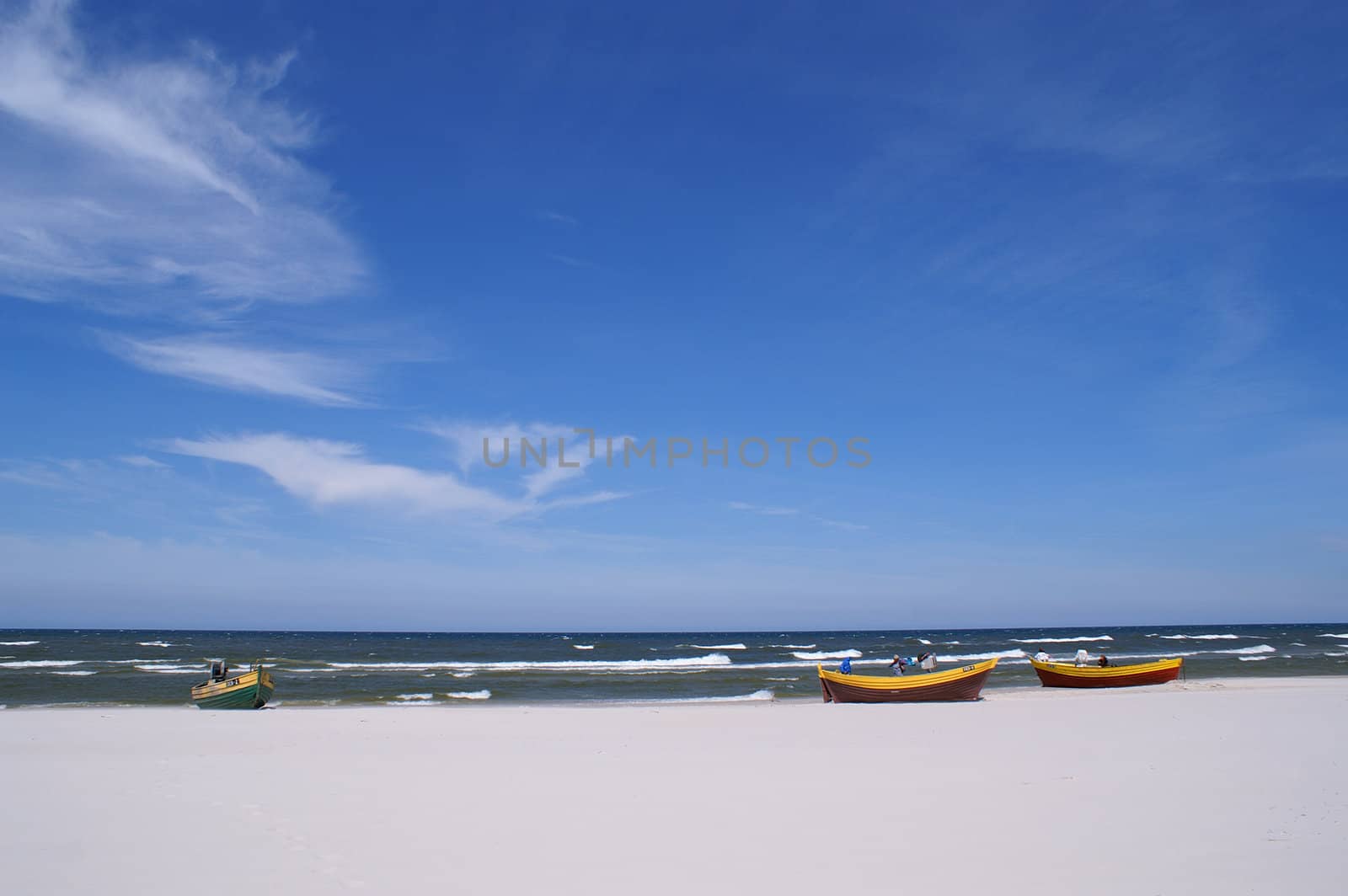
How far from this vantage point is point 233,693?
951 inches

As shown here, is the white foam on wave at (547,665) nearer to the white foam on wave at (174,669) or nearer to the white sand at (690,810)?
the white foam on wave at (174,669)

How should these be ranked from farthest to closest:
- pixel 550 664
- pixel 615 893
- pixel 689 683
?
1. pixel 550 664
2. pixel 689 683
3. pixel 615 893

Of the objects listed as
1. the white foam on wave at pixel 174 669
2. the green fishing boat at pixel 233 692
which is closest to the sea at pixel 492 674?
the white foam on wave at pixel 174 669

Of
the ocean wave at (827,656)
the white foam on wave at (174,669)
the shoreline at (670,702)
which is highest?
the white foam on wave at (174,669)

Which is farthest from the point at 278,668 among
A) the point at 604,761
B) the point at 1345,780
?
the point at 1345,780

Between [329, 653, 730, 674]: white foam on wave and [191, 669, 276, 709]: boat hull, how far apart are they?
60.7 feet

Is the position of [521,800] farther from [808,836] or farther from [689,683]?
[689,683]

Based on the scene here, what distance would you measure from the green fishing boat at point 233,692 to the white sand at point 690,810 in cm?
771

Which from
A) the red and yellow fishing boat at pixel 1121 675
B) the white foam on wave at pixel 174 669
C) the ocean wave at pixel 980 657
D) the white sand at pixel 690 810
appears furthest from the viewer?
the ocean wave at pixel 980 657

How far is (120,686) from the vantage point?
3198 cm

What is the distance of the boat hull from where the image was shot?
24.1m

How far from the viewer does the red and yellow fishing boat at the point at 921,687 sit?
910 inches

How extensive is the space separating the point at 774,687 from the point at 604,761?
21.5 metres

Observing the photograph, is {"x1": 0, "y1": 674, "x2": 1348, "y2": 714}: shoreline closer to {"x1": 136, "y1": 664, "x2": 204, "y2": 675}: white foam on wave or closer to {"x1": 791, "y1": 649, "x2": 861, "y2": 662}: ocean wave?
{"x1": 136, "y1": 664, "x2": 204, "y2": 675}: white foam on wave
